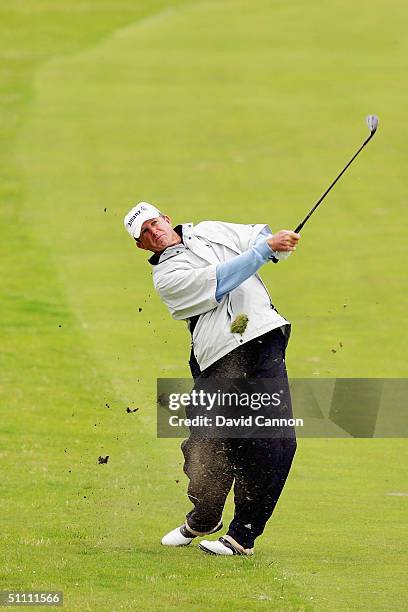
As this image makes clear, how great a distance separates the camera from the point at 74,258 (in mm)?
17125

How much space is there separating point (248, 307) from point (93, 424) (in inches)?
153

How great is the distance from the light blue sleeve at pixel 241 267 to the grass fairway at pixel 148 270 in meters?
1.42

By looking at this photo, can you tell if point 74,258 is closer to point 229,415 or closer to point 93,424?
point 93,424

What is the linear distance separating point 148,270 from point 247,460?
9282 millimetres

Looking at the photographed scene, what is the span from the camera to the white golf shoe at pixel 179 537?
7613 mm

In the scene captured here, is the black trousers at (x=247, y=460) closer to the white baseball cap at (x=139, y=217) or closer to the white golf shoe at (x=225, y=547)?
the white golf shoe at (x=225, y=547)

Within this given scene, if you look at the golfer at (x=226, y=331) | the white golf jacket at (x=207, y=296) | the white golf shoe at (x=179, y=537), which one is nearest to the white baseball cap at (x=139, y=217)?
the golfer at (x=226, y=331)

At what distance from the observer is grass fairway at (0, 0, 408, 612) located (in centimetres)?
730

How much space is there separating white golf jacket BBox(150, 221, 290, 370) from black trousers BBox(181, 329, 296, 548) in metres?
0.07

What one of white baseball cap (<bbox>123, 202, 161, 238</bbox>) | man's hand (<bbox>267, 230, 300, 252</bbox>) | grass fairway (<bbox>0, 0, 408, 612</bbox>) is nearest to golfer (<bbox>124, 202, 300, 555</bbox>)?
white baseball cap (<bbox>123, 202, 161, 238</bbox>)

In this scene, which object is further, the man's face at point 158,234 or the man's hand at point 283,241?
the man's face at point 158,234

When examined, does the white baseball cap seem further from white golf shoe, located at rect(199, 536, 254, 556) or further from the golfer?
white golf shoe, located at rect(199, 536, 254, 556)

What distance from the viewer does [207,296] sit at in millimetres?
7090

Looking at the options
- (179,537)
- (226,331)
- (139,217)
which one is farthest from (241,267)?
(179,537)
